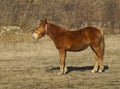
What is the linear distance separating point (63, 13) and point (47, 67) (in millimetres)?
12336

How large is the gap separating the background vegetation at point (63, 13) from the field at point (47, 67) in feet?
12.1

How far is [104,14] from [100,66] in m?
13.5

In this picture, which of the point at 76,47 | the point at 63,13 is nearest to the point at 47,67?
the point at 76,47

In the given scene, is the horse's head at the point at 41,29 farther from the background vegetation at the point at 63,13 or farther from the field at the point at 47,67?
the background vegetation at the point at 63,13

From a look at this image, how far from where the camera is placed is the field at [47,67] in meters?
11.0

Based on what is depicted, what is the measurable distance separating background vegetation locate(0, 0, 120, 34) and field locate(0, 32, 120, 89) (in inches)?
145

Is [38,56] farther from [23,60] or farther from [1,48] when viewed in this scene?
[1,48]

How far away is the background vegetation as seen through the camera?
25266 mm

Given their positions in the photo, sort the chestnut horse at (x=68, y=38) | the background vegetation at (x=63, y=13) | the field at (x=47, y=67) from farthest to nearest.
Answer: the background vegetation at (x=63, y=13) < the chestnut horse at (x=68, y=38) < the field at (x=47, y=67)

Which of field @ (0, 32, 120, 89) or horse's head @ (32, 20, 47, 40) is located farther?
horse's head @ (32, 20, 47, 40)

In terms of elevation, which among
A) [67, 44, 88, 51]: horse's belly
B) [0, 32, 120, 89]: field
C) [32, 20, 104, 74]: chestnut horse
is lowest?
[0, 32, 120, 89]: field

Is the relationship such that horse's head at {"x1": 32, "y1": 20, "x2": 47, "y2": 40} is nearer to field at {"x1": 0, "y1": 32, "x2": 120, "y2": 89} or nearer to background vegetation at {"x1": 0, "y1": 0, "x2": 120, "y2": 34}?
field at {"x1": 0, "y1": 32, "x2": 120, "y2": 89}

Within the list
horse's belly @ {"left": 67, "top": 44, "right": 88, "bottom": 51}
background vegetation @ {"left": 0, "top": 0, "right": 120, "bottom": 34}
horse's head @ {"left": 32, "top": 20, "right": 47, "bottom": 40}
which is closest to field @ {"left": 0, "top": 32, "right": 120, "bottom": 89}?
horse's belly @ {"left": 67, "top": 44, "right": 88, "bottom": 51}

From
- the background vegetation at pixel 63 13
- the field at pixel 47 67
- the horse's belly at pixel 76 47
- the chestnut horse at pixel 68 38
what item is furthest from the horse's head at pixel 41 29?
the background vegetation at pixel 63 13
